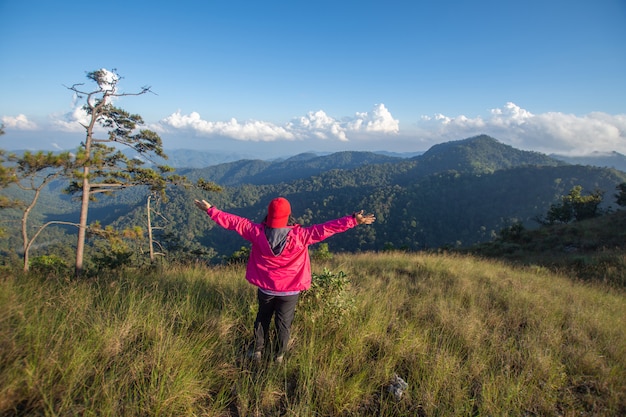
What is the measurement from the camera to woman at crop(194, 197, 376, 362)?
264 centimetres

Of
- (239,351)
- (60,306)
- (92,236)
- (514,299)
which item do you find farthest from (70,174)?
(514,299)

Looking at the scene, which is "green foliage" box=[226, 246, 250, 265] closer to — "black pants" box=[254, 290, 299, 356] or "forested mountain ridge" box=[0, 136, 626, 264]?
"black pants" box=[254, 290, 299, 356]

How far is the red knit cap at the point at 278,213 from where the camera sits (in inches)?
103

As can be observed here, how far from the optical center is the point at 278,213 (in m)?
2.62

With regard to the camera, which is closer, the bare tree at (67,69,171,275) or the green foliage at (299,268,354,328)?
the green foliage at (299,268,354,328)

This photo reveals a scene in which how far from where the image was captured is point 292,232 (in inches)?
106

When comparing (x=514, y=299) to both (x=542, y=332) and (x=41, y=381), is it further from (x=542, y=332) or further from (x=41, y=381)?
(x=41, y=381)

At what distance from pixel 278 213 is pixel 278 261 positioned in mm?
475

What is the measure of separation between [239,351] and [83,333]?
1311 mm

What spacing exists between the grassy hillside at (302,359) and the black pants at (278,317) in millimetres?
175

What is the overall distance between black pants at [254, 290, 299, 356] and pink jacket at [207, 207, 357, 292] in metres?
0.11

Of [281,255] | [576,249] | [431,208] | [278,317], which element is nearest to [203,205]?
[281,255]

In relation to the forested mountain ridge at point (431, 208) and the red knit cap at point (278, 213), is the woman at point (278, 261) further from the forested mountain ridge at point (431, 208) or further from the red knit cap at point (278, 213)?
the forested mountain ridge at point (431, 208)

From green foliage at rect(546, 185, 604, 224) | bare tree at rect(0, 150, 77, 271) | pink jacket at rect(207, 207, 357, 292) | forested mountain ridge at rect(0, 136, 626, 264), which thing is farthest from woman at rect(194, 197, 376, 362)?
forested mountain ridge at rect(0, 136, 626, 264)
